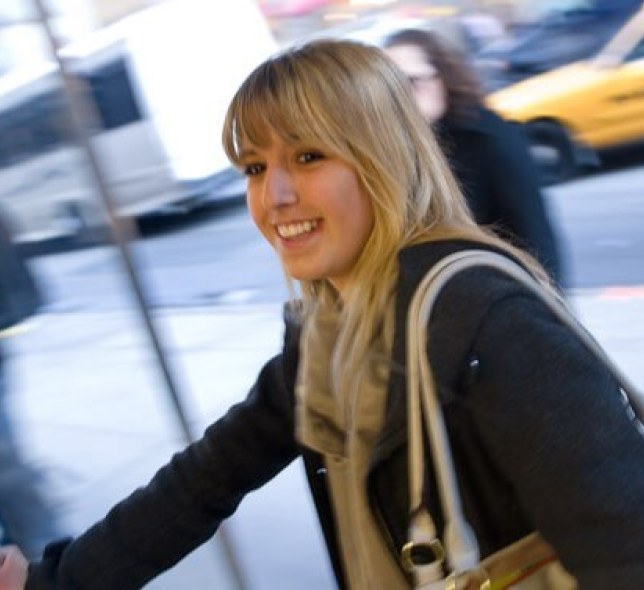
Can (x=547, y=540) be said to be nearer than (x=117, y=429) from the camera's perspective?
Yes

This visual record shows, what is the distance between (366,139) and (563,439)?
1.37 feet

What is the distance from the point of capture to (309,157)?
111 centimetres

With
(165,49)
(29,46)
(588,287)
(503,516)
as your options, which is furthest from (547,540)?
(165,49)

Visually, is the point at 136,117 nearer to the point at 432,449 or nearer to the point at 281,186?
the point at 281,186

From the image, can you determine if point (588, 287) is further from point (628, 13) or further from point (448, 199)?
point (448, 199)

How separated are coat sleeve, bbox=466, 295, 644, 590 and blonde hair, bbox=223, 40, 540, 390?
0.17 metres

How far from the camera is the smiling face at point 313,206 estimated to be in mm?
1107

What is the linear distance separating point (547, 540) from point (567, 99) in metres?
7.22

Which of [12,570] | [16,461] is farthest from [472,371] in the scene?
[16,461]

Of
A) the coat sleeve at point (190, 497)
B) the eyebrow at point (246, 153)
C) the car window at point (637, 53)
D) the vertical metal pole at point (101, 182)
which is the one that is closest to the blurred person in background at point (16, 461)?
the vertical metal pole at point (101, 182)

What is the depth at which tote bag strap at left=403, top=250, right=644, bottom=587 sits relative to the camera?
0.90m

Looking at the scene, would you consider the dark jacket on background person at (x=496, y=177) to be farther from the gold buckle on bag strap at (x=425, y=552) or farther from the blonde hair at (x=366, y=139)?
the gold buckle on bag strap at (x=425, y=552)

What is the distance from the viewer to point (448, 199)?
3.74 ft

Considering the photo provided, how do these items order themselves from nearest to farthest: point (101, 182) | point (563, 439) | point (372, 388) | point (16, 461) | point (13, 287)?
point (563, 439) < point (372, 388) < point (101, 182) < point (13, 287) < point (16, 461)
